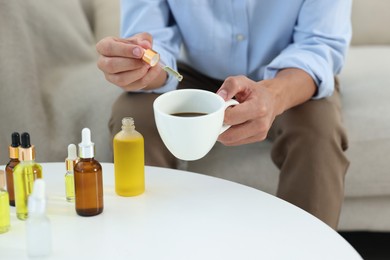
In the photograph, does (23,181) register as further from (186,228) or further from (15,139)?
(186,228)

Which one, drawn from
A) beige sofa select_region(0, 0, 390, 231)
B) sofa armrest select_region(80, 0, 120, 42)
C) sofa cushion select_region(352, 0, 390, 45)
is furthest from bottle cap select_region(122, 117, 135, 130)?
sofa cushion select_region(352, 0, 390, 45)

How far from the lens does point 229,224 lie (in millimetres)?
896

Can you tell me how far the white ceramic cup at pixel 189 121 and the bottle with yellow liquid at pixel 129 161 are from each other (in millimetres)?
97

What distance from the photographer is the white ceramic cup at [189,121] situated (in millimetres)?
841

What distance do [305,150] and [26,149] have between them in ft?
1.79

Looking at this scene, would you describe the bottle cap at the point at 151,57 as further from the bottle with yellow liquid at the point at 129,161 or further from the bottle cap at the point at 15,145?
the bottle cap at the point at 15,145

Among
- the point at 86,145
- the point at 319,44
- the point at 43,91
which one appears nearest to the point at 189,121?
the point at 86,145

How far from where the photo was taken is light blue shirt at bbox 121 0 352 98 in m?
1.35

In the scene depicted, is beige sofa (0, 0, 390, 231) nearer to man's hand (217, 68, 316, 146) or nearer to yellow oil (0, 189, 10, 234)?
man's hand (217, 68, 316, 146)

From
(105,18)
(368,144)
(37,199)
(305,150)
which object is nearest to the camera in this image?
(37,199)

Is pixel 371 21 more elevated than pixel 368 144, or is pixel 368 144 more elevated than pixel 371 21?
pixel 371 21

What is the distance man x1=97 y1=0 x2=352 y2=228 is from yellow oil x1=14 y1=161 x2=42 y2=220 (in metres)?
0.25

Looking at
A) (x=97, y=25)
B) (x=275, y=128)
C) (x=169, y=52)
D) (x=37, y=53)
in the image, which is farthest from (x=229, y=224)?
(x=97, y=25)

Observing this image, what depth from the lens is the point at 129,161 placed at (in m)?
0.98
